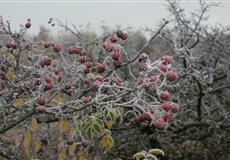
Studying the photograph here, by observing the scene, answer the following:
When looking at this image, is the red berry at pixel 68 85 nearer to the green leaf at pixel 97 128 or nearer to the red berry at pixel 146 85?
the green leaf at pixel 97 128

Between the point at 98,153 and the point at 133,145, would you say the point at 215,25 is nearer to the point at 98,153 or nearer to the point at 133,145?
the point at 133,145

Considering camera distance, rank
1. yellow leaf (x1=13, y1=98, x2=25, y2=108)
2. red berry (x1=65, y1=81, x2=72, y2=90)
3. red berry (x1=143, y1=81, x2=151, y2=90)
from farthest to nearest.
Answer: yellow leaf (x1=13, y1=98, x2=25, y2=108), red berry (x1=65, y1=81, x2=72, y2=90), red berry (x1=143, y1=81, x2=151, y2=90)

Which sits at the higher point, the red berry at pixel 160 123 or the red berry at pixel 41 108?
the red berry at pixel 41 108

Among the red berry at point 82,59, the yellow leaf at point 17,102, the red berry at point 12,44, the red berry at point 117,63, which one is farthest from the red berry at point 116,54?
the yellow leaf at point 17,102

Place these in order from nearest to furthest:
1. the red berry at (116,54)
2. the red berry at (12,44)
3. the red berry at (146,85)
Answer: the red berry at (146,85), the red berry at (116,54), the red berry at (12,44)

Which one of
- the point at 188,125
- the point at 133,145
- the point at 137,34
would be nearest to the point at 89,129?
the point at 188,125

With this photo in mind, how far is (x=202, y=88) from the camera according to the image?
17.3ft

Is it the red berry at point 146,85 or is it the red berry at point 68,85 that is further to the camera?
the red berry at point 68,85

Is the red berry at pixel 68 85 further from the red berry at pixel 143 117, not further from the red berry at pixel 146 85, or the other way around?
the red berry at pixel 146 85

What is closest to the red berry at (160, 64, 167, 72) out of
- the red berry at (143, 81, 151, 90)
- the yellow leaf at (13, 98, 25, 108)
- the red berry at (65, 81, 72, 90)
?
the red berry at (143, 81, 151, 90)

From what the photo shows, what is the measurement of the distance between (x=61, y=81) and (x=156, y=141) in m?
3.00

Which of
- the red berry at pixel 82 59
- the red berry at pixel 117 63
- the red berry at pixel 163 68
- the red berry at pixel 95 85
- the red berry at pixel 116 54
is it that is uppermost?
the red berry at pixel 82 59

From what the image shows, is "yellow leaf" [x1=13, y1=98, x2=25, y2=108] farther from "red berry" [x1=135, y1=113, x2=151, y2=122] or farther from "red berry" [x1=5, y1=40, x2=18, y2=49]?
"red berry" [x1=135, y1=113, x2=151, y2=122]

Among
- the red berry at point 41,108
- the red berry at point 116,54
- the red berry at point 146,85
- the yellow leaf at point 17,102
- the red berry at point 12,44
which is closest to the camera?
the red berry at point 146,85
